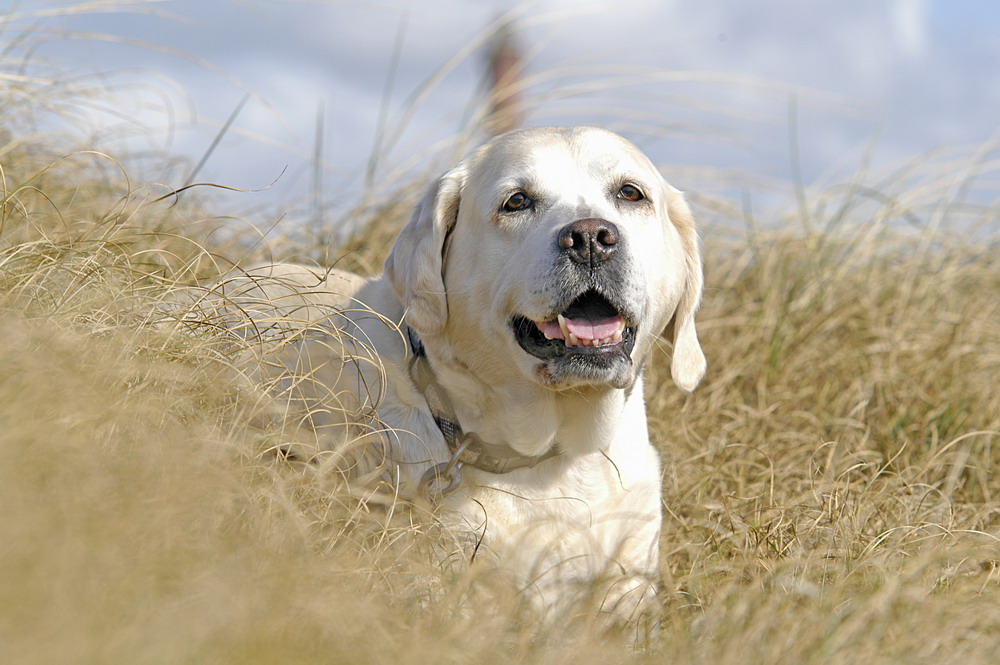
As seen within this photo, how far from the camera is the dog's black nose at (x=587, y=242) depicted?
2.61 m

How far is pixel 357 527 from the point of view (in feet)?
7.63

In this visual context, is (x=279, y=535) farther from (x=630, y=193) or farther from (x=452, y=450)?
(x=630, y=193)

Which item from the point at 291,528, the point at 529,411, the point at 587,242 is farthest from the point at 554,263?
the point at 291,528

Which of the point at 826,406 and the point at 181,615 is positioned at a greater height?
the point at 181,615

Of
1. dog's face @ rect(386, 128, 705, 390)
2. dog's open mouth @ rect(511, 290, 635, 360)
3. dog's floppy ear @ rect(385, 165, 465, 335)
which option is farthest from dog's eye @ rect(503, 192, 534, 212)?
dog's open mouth @ rect(511, 290, 635, 360)

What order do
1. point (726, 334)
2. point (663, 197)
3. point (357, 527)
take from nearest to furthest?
1. point (357, 527)
2. point (663, 197)
3. point (726, 334)

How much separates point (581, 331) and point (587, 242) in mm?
248

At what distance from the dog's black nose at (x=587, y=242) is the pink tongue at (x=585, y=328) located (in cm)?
18

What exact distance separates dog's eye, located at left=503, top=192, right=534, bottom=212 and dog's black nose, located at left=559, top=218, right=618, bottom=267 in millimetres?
266

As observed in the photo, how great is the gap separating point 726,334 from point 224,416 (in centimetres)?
317

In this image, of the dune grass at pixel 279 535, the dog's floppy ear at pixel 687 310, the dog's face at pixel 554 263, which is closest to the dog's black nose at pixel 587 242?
the dog's face at pixel 554 263

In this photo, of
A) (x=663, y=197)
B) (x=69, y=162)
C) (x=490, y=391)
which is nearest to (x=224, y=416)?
(x=490, y=391)

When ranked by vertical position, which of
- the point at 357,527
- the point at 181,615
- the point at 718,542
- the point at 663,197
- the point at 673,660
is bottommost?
the point at 718,542

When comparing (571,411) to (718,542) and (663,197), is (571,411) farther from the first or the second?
(663,197)
